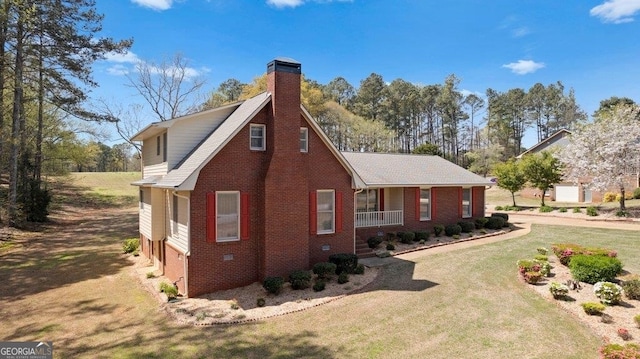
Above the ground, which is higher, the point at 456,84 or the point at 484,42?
the point at 456,84

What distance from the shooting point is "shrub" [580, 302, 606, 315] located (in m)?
10.4

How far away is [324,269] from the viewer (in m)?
14.0

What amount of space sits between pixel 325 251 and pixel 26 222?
2505cm

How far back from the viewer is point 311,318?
36.0 feet

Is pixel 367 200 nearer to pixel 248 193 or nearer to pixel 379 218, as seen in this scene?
pixel 379 218

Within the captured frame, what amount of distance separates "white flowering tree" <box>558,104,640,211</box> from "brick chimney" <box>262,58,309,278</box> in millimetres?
28664

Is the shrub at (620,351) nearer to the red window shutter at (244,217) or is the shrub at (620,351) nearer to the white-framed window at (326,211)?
the white-framed window at (326,211)

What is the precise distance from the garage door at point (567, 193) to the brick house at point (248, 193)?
4003 cm

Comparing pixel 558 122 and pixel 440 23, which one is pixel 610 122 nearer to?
pixel 440 23

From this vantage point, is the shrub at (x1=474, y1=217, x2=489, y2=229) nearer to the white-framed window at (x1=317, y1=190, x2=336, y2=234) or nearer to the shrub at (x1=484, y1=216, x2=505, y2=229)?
the shrub at (x1=484, y1=216, x2=505, y2=229)

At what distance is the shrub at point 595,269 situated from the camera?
12758 millimetres

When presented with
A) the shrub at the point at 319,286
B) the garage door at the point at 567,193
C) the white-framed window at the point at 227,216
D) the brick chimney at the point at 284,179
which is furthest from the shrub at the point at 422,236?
the garage door at the point at 567,193

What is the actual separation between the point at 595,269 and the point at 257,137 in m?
13.2

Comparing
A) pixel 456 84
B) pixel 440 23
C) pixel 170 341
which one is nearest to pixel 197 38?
pixel 440 23
